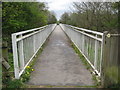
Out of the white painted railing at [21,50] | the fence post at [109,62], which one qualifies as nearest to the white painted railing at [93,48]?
the fence post at [109,62]

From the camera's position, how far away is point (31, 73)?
3.67 meters

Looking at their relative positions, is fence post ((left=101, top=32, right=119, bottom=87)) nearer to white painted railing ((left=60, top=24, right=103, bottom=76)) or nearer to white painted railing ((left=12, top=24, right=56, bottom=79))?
white painted railing ((left=60, top=24, right=103, bottom=76))

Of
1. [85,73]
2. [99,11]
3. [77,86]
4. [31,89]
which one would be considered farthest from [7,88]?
[99,11]

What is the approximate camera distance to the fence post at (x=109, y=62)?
8.64ft

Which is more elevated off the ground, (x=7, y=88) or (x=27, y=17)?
(x=27, y=17)

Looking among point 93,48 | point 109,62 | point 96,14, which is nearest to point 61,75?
point 93,48

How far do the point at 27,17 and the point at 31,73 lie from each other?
4693mm

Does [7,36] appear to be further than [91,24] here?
No

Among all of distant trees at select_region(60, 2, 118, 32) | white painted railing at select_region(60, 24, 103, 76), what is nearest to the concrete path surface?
white painted railing at select_region(60, 24, 103, 76)

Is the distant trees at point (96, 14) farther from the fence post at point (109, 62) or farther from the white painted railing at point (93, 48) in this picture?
the fence post at point (109, 62)

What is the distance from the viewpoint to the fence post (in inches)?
104

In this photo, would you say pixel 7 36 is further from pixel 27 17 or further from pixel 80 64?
pixel 80 64

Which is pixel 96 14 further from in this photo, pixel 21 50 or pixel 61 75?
pixel 21 50

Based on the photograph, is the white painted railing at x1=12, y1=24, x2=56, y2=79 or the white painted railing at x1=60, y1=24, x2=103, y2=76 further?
the white painted railing at x1=60, y1=24, x2=103, y2=76
